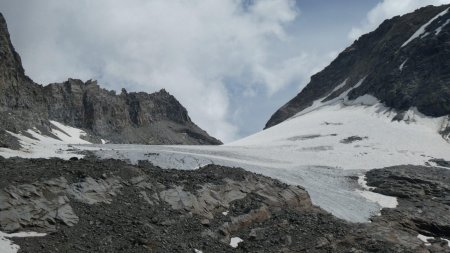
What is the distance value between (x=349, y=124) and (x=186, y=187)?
61.6m

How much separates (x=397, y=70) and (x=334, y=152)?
43061 mm

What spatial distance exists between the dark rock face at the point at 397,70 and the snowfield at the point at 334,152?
3199 mm

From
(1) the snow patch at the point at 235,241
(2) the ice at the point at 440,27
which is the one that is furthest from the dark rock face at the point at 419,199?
(2) the ice at the point at 440,27

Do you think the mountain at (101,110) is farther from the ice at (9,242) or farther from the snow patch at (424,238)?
the ice at (9,242)

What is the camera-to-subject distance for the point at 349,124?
88500 millimetres

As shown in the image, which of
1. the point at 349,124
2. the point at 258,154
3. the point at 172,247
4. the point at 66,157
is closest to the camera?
the point at 172,247

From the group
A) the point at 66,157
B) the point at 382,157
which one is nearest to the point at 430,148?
the point at 382,157

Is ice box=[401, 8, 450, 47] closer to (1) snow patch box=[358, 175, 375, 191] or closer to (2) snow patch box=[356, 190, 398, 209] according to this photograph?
(1) snow patch box=[358, 175, 375, 191]

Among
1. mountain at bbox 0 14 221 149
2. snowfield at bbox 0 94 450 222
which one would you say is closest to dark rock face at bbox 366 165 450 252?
snowfield at bbox 0 94 450 222

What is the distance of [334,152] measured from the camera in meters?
68.2

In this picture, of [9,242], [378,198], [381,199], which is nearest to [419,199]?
[381,199]

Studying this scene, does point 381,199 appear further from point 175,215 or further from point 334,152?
point 334,152

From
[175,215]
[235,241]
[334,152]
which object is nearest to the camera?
[235,241]

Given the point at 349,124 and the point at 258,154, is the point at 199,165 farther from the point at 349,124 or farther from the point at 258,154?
the point at 349,124
